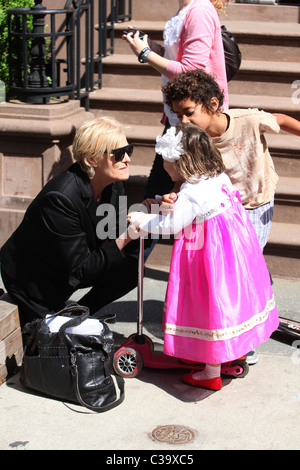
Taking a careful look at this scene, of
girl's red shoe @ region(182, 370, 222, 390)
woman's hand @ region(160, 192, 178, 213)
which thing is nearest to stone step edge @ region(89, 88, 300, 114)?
woman's hand @ region(160, 192, 178, 213)

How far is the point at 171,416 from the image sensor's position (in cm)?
355

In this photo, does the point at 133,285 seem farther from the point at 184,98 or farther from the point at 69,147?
the point at 69,147

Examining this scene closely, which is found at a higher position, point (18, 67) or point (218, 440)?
point (18, 67)

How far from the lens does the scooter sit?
3.93m

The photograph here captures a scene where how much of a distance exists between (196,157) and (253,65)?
3.01 meters

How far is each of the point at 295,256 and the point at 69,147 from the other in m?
1.94

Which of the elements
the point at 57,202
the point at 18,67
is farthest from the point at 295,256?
the point at 18,67

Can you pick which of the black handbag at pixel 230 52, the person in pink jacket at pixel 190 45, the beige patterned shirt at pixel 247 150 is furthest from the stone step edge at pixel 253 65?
the beige patterned shirt at pixel 247 150

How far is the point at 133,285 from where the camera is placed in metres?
4.31

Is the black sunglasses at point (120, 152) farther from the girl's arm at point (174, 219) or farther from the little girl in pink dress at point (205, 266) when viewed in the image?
the girl's arm at point (174, 219)

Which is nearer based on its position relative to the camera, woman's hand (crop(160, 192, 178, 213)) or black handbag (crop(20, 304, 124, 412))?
black handbag (crop(20, 304, 124, 412))

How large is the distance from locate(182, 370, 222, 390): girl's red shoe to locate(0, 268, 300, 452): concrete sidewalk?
27 millimetres

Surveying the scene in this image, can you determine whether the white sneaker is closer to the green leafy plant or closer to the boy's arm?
the boy's arm

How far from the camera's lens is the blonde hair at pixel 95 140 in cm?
385
